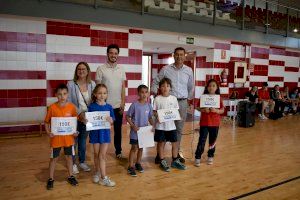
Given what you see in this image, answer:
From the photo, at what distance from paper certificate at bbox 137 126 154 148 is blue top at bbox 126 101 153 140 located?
0.07 meters

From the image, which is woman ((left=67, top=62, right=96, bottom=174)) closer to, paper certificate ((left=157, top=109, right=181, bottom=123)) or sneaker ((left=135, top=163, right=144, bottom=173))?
sneaker ((left=135, top=163, right=144, bottom=173))

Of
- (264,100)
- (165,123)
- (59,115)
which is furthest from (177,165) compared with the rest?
(264,100)

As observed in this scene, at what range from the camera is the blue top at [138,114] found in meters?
3.61

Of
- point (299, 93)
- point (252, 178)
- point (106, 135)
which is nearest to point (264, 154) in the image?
point (252, 178)

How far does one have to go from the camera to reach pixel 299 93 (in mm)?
10508

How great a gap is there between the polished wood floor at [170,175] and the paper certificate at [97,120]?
2.20 ft

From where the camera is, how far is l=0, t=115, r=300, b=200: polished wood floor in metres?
3.07

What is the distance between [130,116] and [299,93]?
8966 millimetres

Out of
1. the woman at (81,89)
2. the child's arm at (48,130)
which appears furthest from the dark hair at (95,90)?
the child's arm at (48,130)

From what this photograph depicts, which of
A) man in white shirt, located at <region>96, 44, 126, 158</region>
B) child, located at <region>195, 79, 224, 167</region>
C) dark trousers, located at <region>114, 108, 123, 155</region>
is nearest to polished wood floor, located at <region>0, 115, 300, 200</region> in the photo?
dark trousers, located at <region>114, 108, 123, 155</region>

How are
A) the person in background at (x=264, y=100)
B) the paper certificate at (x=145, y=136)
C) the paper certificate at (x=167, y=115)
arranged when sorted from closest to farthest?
the paper certificate at (x=145, y=136), the paper certificate at (x=167, y=115), the person in background at (x=264, y=100)

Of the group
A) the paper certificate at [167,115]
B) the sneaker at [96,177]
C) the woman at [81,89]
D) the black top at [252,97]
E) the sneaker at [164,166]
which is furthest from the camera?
the black top at [252,97]

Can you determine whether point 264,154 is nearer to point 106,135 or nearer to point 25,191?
point 106,135

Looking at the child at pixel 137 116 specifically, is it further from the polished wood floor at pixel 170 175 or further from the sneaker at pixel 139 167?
the polished wood floor at pixel 170 175
